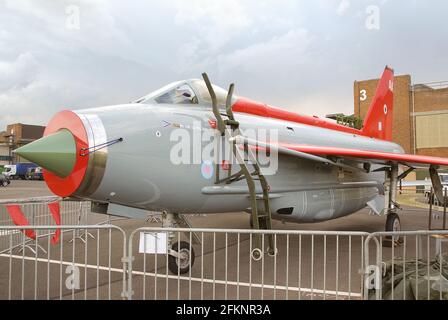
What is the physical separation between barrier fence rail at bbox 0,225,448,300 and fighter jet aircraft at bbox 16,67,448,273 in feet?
1.73

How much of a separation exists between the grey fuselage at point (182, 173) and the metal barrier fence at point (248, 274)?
65 cm

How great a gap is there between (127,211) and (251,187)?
5.80 ft

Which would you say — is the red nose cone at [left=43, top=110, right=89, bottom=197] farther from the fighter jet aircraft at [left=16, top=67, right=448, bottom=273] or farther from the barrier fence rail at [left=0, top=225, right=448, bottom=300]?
the barrier fence rail at [left=0, top=225, right=448, bottom=300]

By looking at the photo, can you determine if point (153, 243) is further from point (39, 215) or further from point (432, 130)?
point (432, 130)

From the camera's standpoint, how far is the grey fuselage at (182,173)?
16.2 feet

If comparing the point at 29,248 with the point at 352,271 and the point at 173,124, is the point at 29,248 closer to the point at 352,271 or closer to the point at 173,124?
the point at 173,124

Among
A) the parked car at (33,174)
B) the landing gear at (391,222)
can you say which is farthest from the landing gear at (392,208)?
the parked car at (33,174)

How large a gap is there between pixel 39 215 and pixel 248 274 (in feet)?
19.4

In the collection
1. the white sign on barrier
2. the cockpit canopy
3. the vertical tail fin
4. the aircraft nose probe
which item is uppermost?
the vertical tail fin

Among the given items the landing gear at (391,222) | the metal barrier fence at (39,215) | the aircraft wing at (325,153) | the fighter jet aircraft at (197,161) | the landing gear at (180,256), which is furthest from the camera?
the landing gear at (391,222)

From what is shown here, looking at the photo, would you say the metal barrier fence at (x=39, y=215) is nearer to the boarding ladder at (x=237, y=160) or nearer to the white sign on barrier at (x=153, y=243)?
the boarding ladder at (x=237, y=160)

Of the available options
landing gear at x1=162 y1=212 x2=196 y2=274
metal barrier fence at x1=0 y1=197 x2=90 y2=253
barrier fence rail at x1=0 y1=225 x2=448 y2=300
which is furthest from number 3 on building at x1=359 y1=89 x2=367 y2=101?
landing gear at x1=162 y1=212 x2=196 y2=274

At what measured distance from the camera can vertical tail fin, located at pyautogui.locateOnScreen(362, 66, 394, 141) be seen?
39.2 feet
